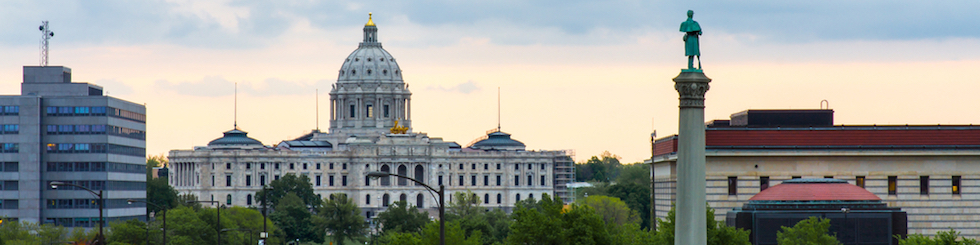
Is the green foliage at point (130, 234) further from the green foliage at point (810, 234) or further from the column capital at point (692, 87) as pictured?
the column capital at point (692, 87)

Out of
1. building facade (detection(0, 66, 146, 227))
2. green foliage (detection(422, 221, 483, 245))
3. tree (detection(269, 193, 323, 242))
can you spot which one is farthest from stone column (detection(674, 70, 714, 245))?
tree (detection(269, 193, 323, 242))

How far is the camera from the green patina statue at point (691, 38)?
149 feet

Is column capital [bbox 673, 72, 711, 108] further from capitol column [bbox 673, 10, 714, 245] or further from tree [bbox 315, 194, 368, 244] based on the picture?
tree [bbox 315, 194, 368, 244]

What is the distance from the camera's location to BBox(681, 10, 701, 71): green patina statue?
45.5 m

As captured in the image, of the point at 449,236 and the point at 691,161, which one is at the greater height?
the point at 691,161

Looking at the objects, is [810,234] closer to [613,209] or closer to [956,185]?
[956,185]

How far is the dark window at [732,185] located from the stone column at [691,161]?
134 feet

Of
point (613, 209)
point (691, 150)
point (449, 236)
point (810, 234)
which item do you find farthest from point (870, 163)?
point (613, 209)

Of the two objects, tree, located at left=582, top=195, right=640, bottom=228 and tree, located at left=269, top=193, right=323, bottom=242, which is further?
tree, located at left=582, top=195, right=640, bottom=228

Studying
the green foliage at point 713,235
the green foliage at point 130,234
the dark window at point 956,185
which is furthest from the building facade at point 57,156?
the green foliage at point 713,235

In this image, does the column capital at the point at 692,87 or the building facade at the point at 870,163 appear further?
the building facade at the point at 870,163

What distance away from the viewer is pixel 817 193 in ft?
265

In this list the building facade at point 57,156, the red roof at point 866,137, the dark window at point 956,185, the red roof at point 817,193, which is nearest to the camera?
the red roof at point 817,193

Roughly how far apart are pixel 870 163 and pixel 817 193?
26.1 feet
